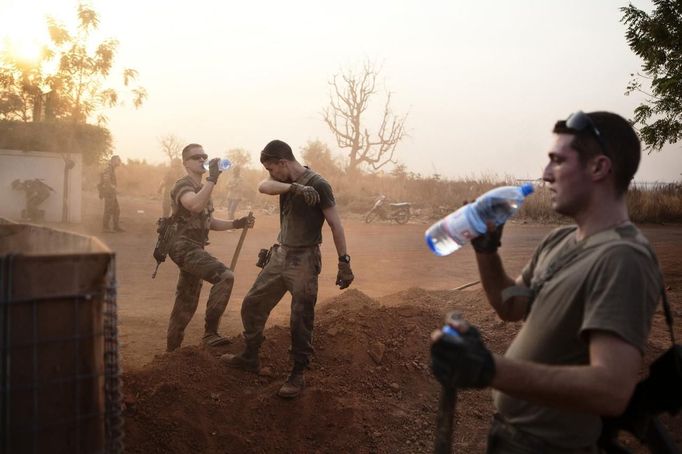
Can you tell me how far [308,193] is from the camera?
4230 millimetres

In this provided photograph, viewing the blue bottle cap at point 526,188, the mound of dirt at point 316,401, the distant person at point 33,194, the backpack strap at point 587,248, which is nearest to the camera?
the backpack strap at point 587,248

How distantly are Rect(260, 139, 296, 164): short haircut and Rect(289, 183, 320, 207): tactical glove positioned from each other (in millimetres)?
373

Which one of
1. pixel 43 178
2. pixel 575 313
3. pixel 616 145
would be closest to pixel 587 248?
pixel 575 313

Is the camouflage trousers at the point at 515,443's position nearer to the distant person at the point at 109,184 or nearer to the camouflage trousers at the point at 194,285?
the camouflage trousers at the point at 194,285

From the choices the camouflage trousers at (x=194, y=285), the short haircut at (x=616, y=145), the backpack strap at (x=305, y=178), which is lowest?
the camouflage trousers at (x=194, y=285)

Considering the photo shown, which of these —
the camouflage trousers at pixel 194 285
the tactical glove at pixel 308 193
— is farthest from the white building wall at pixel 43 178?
the tactical glove at pixel 308 193

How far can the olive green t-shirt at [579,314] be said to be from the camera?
154 centimetres

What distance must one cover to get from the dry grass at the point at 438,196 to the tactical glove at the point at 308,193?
1943 cm

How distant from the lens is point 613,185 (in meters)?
1.81

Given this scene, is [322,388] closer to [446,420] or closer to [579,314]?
[446,420]

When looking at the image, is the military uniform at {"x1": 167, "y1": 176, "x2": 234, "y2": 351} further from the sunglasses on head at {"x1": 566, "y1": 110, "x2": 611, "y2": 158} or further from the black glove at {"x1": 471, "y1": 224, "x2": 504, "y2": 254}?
the sunglasses on head at {"x1": 566, "y1": 110, "x2": 611, "y2": 158}

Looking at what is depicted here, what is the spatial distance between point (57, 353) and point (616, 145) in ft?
6.57

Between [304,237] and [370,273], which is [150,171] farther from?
[304,237]

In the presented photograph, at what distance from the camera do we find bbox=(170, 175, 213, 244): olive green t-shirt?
5.51 metres
